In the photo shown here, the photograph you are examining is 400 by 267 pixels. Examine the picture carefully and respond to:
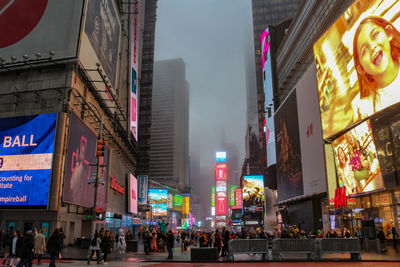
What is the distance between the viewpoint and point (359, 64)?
26.4 m

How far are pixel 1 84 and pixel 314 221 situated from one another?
38.3m

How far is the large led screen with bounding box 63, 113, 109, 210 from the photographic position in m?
28.6

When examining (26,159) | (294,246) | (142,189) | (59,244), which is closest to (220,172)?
(142,189)

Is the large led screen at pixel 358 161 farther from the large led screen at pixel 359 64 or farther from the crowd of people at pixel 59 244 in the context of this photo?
the crowd of people at pixel 59 244

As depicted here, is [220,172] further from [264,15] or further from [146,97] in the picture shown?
[146,97]

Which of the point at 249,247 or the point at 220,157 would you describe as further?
the point at 220,157

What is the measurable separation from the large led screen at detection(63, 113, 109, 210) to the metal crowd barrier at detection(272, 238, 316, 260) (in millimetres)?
15099

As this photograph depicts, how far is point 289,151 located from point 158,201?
7567 centimetres

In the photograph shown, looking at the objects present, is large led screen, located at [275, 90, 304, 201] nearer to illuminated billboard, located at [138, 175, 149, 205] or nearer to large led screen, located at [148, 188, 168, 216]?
illuminated billboard, located at [138, 175, 149, 205]

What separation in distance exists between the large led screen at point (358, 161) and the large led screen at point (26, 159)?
86.3ft

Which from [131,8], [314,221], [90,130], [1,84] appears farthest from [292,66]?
[1,84]

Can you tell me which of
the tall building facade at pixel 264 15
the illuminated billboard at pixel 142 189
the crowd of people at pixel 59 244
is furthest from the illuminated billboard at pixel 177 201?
the crowd of people at pixel 59 244

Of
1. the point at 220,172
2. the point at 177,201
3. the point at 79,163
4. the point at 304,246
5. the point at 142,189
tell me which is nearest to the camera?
the point at 304,246

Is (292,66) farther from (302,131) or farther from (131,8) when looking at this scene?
(131,8)
